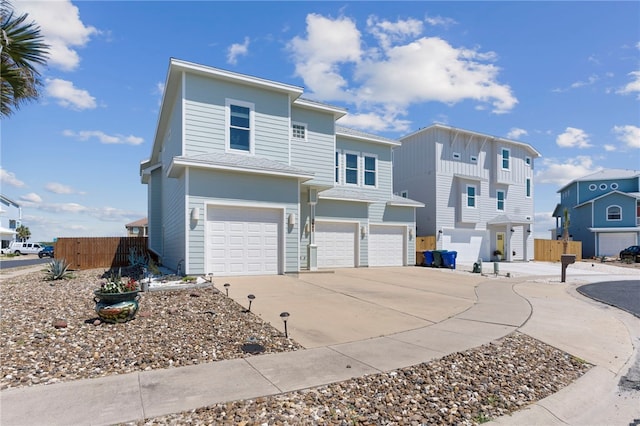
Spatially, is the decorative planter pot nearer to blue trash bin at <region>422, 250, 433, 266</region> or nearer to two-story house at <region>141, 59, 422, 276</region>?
two-story house at <region>141, 59, 422, 276</region>

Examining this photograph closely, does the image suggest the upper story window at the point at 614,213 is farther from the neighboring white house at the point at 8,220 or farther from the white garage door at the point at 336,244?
the neighboring white house at the point at 8,220

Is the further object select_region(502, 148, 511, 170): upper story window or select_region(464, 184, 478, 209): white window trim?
select_region(502, 148, 511, 170): upper story window

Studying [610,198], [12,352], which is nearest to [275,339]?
[12,352]

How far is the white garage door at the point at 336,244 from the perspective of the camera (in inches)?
681

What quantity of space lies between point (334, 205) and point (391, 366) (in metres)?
13.0

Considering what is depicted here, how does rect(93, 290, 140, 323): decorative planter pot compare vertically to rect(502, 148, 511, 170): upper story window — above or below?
below

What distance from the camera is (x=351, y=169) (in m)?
18.7

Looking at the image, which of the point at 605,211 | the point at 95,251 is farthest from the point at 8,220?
the point at 605,211

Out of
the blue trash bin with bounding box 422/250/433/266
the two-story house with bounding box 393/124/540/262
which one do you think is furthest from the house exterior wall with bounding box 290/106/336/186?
the two-story house with bounding box 393/124/540/262

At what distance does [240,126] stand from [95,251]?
10.6 m

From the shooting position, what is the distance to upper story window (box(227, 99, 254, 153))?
507 inches

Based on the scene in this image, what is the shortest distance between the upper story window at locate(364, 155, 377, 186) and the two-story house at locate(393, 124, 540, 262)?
22.0 ft

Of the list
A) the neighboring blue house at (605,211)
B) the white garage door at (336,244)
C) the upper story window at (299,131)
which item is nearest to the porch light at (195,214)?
the upper story window at (299,131)

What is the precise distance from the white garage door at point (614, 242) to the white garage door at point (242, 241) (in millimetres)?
36192
